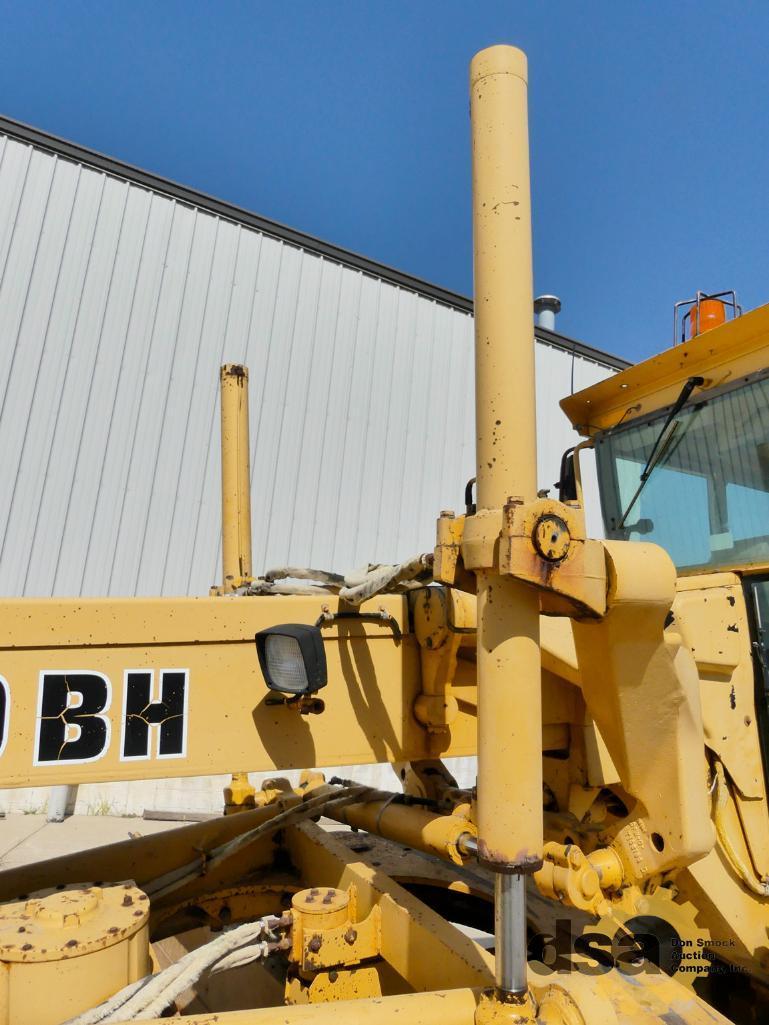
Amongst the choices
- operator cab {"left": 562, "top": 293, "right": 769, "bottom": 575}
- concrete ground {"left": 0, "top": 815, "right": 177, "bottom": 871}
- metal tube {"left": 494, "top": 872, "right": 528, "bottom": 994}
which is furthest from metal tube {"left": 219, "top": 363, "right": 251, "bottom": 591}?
concrete ground {"left": 0, "top": 815, "right": 177, "bottom": 871}

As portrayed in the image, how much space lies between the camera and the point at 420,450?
30.0 feet

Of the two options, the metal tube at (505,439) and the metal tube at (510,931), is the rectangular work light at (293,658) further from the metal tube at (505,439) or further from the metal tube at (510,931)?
the metal tube at (510,931)

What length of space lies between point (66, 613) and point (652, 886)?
1777 mm

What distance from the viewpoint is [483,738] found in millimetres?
1567

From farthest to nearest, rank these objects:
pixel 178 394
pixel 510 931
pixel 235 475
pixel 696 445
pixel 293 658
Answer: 1. pixel 178 394
2. pixel 235 475
3. pixel 696 445
4. pixel 293 658
5. pixel 510 931

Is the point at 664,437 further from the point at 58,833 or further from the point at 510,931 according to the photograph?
the point at 58,833

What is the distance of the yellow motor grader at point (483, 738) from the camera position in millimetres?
1605

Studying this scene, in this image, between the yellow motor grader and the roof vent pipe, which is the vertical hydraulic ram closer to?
the yellow motor grader

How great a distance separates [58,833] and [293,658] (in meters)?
6.19

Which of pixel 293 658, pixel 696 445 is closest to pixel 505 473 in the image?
pixel 293 658

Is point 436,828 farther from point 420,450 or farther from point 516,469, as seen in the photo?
point 420,450

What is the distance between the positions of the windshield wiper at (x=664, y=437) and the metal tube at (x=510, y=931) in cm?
204

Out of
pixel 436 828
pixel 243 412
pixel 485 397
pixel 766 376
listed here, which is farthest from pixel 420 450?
pixel 485 397

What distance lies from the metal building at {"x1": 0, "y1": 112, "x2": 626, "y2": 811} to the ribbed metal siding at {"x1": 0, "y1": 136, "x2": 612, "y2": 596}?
0.02 m
